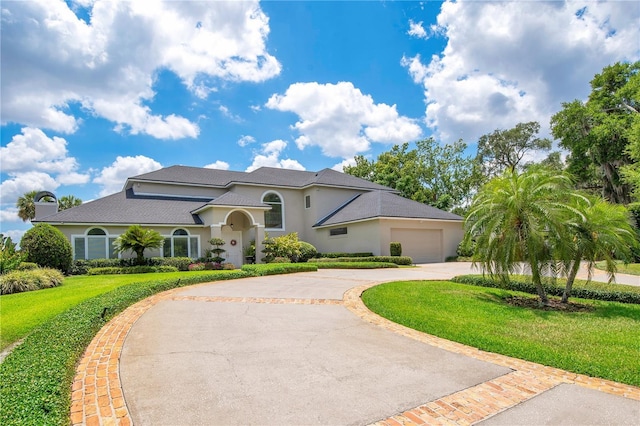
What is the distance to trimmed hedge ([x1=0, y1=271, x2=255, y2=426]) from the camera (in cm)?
Result: 305

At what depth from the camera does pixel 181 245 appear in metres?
22.6

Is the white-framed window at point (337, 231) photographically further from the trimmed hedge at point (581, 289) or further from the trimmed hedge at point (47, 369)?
the trimmed hedge at point (47, 369)

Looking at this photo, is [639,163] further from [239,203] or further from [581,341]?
[239,203]

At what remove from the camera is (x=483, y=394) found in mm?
3887

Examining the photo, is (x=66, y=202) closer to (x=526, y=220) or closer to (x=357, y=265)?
(x=357, y=265)

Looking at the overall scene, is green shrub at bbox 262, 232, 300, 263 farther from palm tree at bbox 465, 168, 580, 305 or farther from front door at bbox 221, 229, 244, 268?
palm tree at bbox 465, 168, 580, 305

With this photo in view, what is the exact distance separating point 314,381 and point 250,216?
64.0 ft

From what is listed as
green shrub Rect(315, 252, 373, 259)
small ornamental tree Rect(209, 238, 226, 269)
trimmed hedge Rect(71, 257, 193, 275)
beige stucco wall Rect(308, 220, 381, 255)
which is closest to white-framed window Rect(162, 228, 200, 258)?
trimmed hedge Rect(71, 257, 193, 275)

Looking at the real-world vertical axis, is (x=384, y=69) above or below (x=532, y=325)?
above

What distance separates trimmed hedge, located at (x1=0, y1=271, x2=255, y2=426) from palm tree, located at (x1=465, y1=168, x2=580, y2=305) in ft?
29.9

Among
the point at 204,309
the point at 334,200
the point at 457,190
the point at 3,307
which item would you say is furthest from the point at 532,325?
the point at 457,190

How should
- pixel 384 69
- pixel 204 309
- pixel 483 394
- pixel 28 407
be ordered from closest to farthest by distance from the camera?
1. pixel 28 407
2. pixel 483 394
3. pixel 204 309
4. pixel 384 69

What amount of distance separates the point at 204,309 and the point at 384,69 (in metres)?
14.3

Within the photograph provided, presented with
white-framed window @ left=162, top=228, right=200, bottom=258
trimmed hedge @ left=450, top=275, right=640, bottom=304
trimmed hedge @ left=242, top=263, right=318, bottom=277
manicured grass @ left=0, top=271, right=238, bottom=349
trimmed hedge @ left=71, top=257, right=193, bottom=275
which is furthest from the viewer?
white-framed window @ left=162, top=228, right=200, bottom=258
